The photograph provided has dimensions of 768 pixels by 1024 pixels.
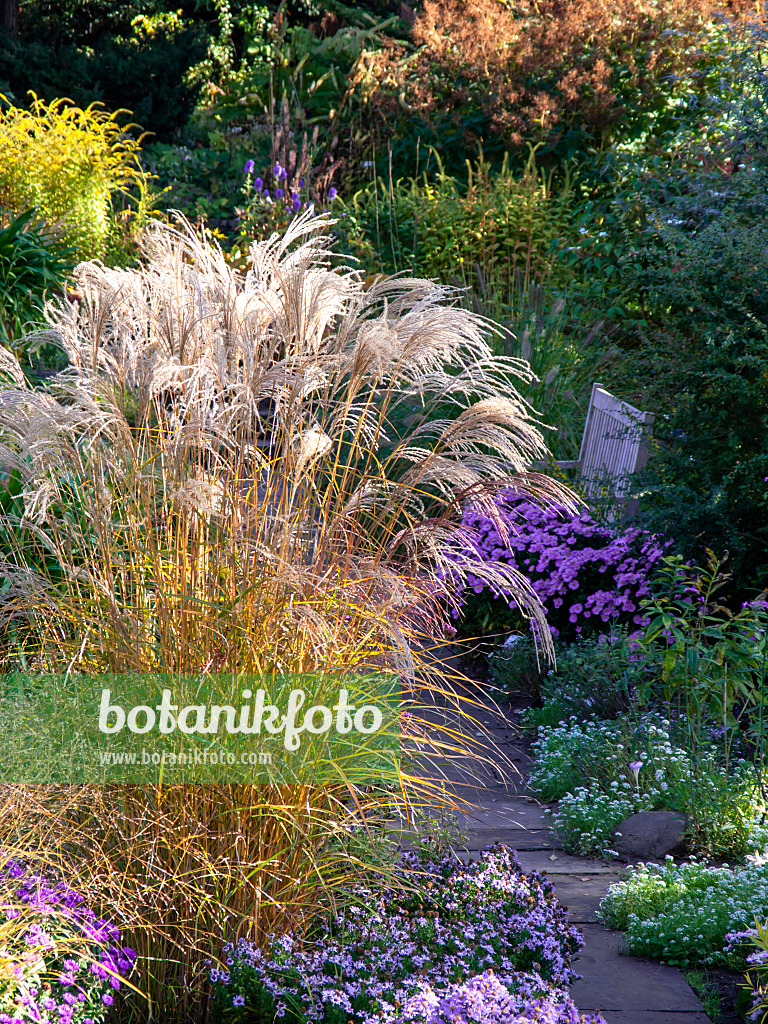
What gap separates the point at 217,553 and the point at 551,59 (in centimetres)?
887

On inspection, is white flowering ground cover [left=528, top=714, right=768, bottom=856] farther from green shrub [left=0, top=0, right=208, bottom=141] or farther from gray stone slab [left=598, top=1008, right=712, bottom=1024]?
green shrub [left=0, top=0, right=208, bottom=141]

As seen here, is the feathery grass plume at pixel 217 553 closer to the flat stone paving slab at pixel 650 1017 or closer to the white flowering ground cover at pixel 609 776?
the flat stone paving slab at pixel 650 1017

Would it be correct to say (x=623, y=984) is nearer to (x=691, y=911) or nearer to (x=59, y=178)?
(x=691, y=911)

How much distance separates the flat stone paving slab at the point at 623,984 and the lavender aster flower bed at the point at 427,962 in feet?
0.35

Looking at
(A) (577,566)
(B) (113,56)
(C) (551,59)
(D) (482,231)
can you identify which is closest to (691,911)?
(A) (577,566)

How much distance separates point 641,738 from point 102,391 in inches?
98.8

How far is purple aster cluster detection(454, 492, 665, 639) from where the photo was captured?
4.57 meters

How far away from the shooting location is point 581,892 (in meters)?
3.09

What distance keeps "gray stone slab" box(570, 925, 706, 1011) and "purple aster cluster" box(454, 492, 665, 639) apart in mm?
1826

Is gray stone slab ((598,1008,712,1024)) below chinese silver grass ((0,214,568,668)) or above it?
below

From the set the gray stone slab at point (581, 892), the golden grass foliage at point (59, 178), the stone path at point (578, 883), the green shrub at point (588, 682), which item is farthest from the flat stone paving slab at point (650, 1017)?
the golden grass foliage at point (59, 178)

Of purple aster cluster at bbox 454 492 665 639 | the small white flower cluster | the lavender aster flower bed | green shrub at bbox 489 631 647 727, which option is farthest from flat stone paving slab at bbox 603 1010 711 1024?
purple aster cluster at bbox 454 492 665 639

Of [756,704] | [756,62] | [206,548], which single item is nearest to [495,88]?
[756,62]

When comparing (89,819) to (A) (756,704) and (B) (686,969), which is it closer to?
(B) (686,969)
